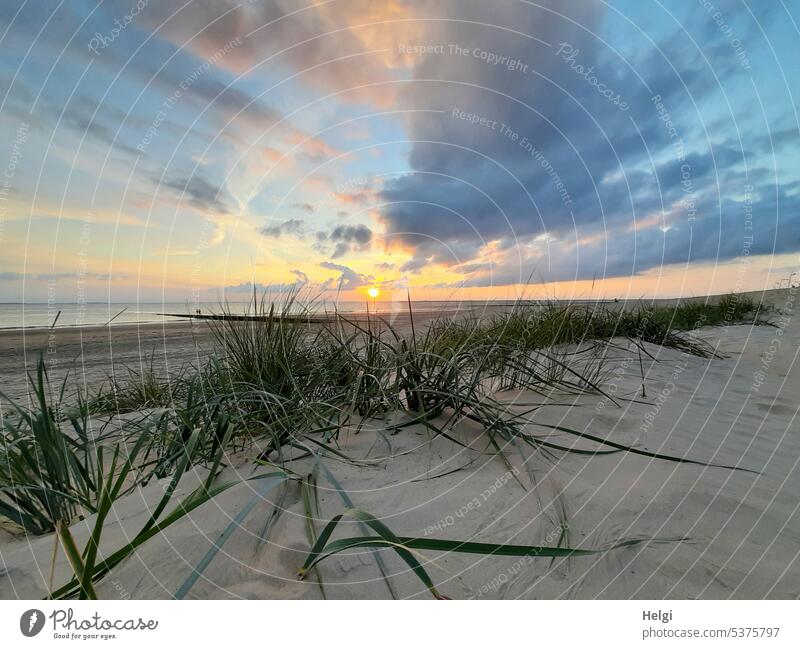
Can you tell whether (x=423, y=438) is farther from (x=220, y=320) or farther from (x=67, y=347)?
(x=67, y=347)

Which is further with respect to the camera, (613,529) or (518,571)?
(613,529)

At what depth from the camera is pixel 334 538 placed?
1.25 metres

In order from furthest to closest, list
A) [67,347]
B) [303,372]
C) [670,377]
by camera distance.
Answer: [67,347]
[670,377]
[303,372]

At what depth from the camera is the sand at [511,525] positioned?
1.14m

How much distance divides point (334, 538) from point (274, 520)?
0.76 ft

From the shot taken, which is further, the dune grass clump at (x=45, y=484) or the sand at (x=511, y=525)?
the dune grass clump at (x=45, y=484)

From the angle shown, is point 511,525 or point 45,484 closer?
Result: point 511,525

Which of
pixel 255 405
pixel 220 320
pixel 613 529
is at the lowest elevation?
pixel 613 529

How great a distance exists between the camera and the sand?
114cm

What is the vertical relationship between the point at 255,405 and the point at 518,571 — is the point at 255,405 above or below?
above

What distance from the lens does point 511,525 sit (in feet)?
4.40

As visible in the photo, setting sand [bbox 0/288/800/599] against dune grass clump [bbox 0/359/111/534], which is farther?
dune grass clump [bbox 0/359/111/534]
